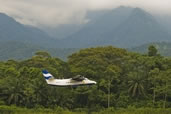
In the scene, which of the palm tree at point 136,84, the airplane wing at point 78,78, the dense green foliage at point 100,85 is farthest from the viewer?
the palm tree at point 136,84

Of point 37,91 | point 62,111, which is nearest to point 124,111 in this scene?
point 62,111

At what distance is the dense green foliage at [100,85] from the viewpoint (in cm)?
6012

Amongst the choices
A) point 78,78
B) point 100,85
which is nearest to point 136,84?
point 100,85

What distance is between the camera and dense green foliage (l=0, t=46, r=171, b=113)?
6012 centimetres

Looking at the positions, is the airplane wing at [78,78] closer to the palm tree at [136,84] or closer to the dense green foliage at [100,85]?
the dense green foliage at [100,85]

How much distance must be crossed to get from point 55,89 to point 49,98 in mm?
2288

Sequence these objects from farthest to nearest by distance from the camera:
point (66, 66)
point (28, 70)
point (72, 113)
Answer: point (66, 66) < point (28, 70) < point (72, 113)

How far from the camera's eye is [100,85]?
63094 mm

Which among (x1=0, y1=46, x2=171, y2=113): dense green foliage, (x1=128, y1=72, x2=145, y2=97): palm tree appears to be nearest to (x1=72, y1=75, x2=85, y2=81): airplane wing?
(x1=0, y1=46, x2=171, y2=113): dense green foliage

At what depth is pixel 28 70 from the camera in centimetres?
6444

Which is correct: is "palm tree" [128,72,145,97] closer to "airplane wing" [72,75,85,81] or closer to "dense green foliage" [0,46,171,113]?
"dense green foliage" [0,46,171,113]

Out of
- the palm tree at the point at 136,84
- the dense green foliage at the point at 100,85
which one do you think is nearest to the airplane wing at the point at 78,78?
the dense green foliage at the point at 100,85

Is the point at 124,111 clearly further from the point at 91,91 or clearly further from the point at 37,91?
the point at 37,91

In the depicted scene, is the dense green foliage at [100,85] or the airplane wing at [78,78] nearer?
the airplane wing at [78,78]
